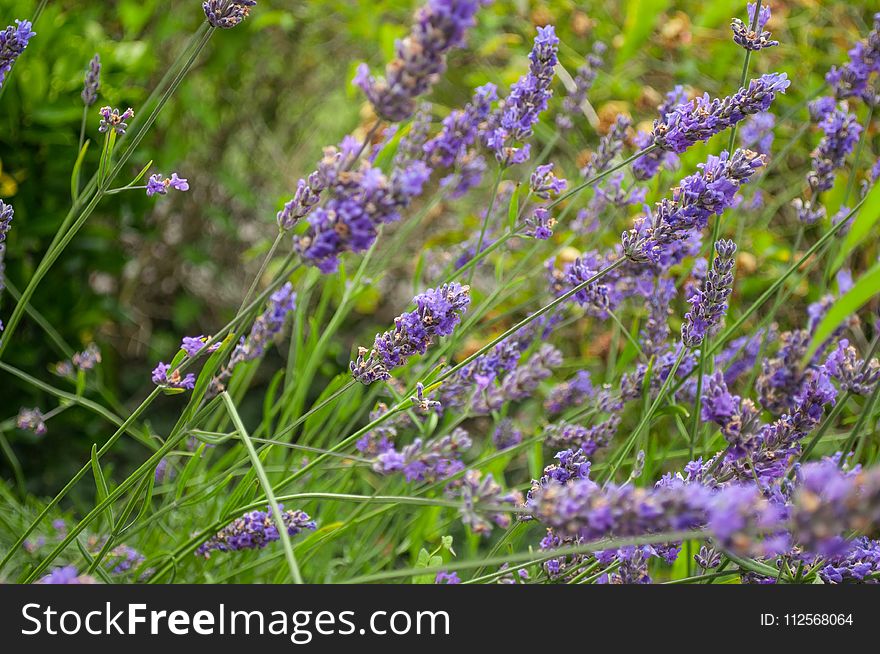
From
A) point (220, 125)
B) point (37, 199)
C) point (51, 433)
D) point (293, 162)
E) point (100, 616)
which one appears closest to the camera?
point (100, 616)

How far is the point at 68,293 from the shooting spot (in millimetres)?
1878

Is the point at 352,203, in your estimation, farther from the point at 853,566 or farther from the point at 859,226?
the point at 853,566

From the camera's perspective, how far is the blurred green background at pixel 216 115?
5.79 feet

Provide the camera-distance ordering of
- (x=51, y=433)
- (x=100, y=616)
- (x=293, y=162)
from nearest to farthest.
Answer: (x=100, y=616) → (x=51, y=433) → (x=293, y=162)

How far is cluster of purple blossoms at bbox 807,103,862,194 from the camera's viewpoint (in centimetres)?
121

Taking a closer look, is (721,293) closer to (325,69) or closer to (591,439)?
(591,439)

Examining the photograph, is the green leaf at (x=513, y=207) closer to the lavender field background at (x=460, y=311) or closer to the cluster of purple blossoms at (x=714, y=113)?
the lavender field background at (x=460, y=311)

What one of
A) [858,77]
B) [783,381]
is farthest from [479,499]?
[858,77]

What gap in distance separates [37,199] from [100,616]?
1.26 meters

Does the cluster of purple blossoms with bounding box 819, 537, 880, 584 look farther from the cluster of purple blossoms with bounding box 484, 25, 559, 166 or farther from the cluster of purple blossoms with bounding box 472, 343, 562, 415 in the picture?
the cluster of purple blossoms with bounding box 484, 25, 559, 166

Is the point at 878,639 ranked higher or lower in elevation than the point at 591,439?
lower

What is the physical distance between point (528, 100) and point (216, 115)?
6.80 feet

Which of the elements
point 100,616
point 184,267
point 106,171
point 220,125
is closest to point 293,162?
point 220,125

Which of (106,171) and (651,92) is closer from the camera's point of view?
(106,171)
